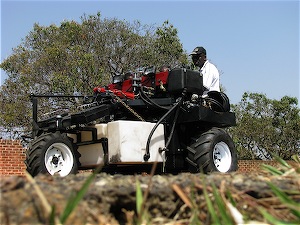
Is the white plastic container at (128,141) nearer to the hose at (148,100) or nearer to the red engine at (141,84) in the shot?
the hose at (148,100)

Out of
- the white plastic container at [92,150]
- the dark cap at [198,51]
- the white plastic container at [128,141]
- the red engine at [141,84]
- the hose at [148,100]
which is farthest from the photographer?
the dark cap at [198,51]

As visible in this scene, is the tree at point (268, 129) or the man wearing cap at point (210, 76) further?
the tree at point (268, 129)

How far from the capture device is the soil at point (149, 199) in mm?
1615

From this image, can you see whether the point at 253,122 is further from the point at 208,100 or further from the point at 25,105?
the point at 208,100

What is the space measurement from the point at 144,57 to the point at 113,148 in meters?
18.4

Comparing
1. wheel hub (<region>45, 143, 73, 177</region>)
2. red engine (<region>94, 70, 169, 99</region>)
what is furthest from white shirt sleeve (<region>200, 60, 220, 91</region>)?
wheel hub (<region>45, 143, 73, 177</region>)

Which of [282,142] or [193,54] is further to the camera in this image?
[282,142]

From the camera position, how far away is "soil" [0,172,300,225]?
63.6 inches

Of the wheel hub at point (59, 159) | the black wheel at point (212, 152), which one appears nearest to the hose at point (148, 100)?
the black wheel at point (212, 152)

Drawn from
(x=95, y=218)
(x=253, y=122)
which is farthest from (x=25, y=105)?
(x=95, y=218)

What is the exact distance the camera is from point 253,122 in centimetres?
3192

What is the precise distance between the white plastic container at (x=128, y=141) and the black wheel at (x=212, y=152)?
726mm

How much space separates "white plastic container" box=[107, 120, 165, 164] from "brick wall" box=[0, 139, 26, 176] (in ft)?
27.5

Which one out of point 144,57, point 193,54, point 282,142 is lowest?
point 282,142
